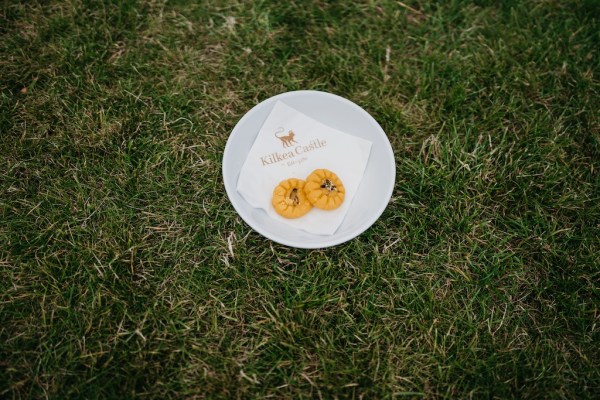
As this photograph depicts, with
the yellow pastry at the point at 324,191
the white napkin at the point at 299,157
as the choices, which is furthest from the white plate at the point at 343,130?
the yellow pastry at the point at 324,191

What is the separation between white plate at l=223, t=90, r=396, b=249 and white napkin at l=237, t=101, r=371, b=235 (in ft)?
0.13

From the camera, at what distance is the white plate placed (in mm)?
2385

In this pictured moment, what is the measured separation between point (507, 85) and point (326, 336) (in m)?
2.24

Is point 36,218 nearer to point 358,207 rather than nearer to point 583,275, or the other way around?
point 358,207

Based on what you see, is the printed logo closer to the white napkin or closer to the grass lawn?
the white napkin

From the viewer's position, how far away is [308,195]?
8.14 ft

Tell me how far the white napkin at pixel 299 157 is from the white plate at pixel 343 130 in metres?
0.04

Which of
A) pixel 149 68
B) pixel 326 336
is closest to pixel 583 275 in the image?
pixel 326 336

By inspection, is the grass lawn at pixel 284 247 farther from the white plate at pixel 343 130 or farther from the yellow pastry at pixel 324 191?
the yellow pastry at pixel 324 191

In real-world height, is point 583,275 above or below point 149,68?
below

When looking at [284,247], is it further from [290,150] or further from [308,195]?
[290,150]

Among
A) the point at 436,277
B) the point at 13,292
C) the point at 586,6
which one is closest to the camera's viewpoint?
the point at 13,292

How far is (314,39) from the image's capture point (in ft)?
10.4

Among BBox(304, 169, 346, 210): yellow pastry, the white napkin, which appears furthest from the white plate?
BBox(304, 169, 346, 210): yellow pastry
